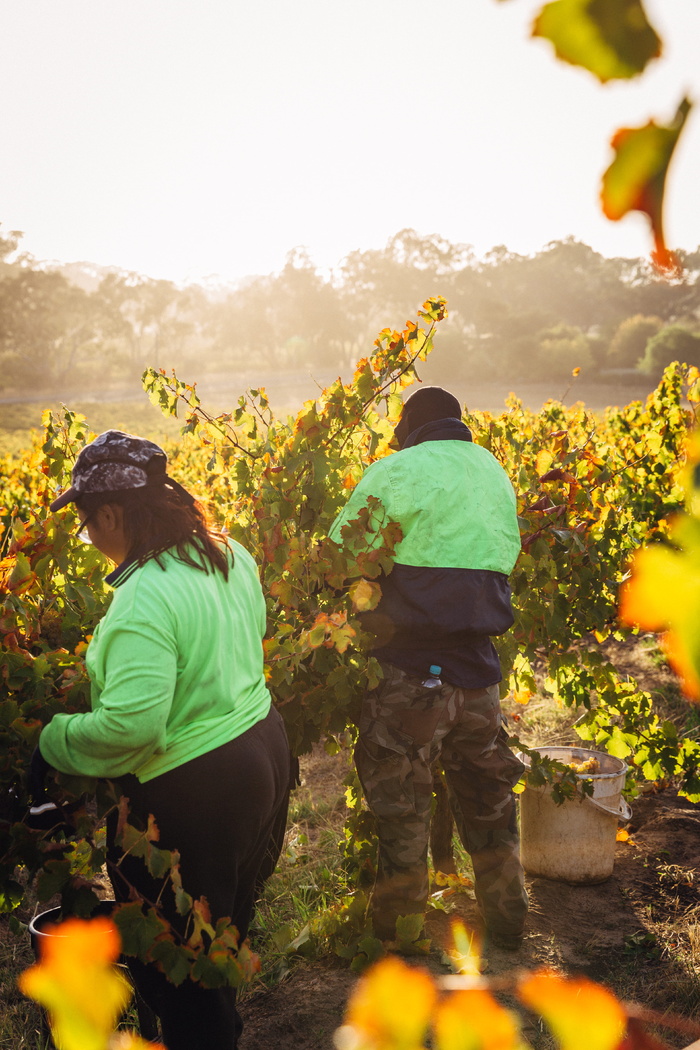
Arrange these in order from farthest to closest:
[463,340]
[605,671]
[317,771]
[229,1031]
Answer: [463,340]
[317,771]
[605,671]
[229,1031]

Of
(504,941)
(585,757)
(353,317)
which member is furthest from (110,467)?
(353,317)

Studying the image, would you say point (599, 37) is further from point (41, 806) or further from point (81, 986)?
point (41, 806)

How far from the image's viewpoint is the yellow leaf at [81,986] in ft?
1.26

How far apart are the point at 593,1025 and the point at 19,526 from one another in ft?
8.14

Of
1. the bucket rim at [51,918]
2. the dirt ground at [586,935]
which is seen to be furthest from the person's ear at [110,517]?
the dirt ground at [586,935]

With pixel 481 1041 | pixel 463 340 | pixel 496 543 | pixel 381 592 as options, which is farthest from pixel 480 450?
pixel 463 340

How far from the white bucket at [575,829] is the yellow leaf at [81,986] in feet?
11.5

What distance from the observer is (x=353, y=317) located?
6456cm

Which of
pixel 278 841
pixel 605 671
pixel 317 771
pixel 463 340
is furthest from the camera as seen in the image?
pixel 463 340

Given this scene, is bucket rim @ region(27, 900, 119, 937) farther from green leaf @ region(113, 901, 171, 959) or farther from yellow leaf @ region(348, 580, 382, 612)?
yellow leaf @ region(348, 580, 382, 612)

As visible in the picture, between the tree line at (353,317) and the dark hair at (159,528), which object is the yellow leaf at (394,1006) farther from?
the tree line at (353,317)

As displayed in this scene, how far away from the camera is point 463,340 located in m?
48.9

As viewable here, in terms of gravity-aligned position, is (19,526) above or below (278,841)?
above

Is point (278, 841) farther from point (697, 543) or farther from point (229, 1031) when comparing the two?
point (697, 543)
